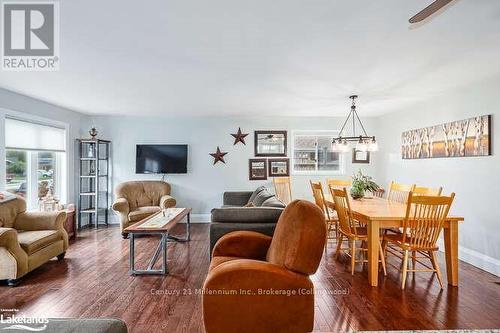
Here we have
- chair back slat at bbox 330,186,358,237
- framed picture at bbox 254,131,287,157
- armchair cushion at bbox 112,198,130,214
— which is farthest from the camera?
framed picture at bbox 254,131,287,157

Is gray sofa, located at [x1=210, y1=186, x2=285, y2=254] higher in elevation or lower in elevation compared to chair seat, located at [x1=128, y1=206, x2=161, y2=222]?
higher

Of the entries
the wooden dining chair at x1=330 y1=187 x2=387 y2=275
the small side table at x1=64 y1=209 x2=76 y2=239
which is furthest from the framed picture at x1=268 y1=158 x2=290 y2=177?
the small side table at x1=64 y1=209 x2=76 y2=239

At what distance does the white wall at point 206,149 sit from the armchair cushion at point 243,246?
3.63 meters

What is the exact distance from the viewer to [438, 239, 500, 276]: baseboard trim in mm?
3282

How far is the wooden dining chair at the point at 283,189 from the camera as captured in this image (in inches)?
229

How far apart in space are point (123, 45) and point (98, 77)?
3.75ft

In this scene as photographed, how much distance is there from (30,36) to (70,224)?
3.37 meters

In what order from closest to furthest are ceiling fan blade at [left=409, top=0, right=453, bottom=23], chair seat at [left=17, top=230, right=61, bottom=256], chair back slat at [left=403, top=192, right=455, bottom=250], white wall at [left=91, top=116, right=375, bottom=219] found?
ceiling fan blade at [left=409, top=0, right=453, bottom=23], chair back slat at [left=403, top=192, right=455, bottom=250], chair seat at [left=17, top=230, right=61, bottom=256], white wall at [left=91, top=116, right=375, bottom=219]

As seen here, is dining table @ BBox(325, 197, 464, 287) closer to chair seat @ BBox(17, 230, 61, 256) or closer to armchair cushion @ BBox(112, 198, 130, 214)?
chair seat @ BBox(17, 230, 61, 256)

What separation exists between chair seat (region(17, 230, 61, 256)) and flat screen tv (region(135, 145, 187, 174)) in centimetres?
246

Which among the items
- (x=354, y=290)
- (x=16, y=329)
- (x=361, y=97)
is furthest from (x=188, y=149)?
(x=16, y=329)

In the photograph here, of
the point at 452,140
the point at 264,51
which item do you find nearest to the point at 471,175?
the point at 452,140

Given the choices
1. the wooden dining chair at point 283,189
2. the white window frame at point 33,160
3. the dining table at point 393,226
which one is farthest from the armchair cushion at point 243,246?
the white window frame at point 33,160

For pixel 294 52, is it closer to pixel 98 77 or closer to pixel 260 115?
pixel 98 77
